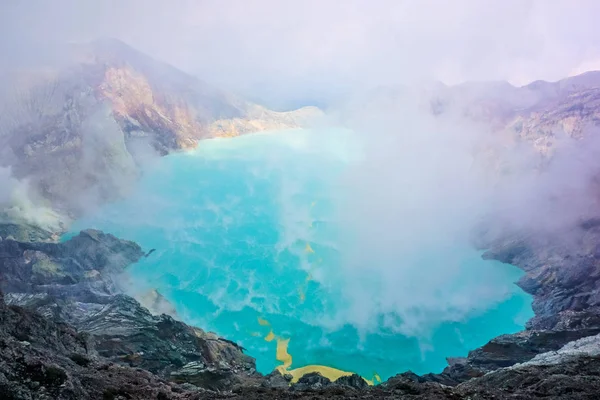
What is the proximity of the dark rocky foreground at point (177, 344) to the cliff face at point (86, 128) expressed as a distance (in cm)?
2810

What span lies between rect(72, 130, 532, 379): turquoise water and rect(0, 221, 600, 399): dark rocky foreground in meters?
7.42

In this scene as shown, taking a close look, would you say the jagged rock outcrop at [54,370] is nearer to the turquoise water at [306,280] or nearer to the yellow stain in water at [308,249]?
the turquoise water at [306,280]

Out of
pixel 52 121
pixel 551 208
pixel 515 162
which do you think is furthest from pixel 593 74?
pixel 52 121

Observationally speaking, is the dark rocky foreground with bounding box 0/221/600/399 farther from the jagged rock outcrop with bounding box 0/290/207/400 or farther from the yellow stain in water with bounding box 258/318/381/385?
the yellow stain in water with bounding box 258/318/381/385

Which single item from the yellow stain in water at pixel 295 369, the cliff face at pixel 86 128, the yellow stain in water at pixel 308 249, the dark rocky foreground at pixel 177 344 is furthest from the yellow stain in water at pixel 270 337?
the cliff face at pixel 86 128

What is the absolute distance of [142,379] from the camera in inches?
839

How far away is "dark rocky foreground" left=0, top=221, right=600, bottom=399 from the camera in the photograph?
18297 mm

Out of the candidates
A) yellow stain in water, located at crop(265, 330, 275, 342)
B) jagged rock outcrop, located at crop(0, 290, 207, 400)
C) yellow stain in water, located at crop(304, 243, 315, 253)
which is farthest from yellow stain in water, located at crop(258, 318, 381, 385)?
yellow stain in water, located at crop(304, 243, 315, 253)

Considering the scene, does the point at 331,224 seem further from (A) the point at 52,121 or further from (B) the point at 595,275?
(A) the point at 52,121

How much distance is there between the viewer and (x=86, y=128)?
117 m

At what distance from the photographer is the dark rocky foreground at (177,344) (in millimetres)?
18297

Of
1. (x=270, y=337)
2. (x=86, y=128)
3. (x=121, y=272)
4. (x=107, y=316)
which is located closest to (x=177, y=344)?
(x=107, y=316)

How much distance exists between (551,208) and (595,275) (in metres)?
30.7

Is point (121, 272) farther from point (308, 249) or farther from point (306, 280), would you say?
point (308, 249)
